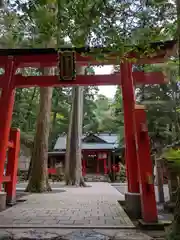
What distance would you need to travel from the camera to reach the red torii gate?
17.9ft

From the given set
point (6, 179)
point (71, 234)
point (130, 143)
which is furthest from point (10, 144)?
point (71, 234)

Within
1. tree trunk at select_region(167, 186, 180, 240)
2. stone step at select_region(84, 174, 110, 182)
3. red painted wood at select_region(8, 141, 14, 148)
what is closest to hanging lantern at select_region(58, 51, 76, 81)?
red painted wood at select_region(8, 141, 14, 148)

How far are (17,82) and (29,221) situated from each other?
3.43 metres

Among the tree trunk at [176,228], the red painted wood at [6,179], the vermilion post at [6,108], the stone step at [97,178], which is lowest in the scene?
the tree trunk at [176,228]

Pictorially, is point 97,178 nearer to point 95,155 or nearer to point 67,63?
point 95,155

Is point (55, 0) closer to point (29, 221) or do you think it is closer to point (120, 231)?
point (120, 231)

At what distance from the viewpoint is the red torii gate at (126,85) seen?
5445 millimetres

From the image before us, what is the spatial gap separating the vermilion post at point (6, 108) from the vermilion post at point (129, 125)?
2748mm

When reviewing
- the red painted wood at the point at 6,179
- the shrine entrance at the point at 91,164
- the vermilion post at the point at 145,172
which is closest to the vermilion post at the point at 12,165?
the red painted wood at the point at 6,179

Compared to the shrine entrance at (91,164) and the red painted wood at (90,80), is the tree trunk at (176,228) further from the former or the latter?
the shrine entrance at (91,164)

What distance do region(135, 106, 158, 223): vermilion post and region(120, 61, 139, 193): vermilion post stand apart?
2.06 feet

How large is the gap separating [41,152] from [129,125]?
6.98 meters

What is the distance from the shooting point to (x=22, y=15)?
3.97 m

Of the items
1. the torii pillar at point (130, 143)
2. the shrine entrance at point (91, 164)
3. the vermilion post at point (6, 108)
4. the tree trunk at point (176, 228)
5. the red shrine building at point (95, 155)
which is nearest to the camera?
the tree trunk at point (176, 228)
